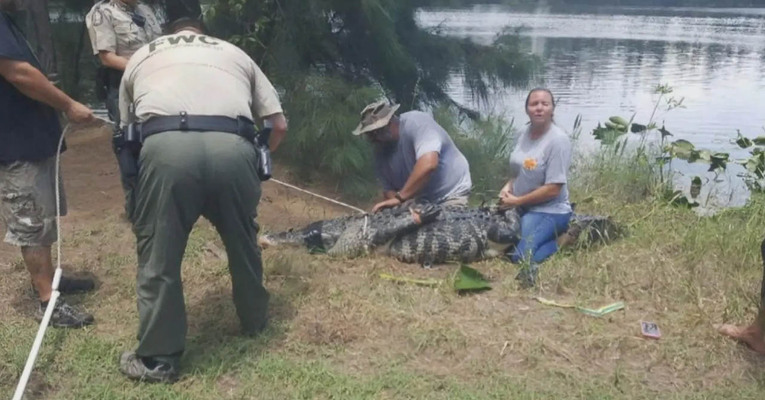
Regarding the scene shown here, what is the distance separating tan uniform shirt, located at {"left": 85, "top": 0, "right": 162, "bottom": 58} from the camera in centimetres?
399

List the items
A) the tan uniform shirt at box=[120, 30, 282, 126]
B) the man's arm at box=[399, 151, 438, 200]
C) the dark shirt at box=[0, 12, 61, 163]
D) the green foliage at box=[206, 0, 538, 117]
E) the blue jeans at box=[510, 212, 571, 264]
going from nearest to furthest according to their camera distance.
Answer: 1. the tan uniform shirt at box=[120, 30, 282, 126]
2. the dark shirt at box=[0, 12, 61, 163]
3. the blue jeans at box=[510, 212, 571, 264]
4. the man's arm at box=[399, 151, 438, 200]
5. the green foliage at box=[206, 0, 538, 117]

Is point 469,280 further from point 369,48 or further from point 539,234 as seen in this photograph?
point 369,48

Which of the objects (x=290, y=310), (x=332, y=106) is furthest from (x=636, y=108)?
(x=290, y=310)

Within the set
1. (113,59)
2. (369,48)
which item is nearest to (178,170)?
(113,59)

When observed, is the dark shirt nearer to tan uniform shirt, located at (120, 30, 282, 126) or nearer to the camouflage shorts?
the camouflage shorts

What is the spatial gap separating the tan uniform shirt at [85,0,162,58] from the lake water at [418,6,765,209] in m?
3.03

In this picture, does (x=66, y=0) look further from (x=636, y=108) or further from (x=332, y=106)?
(x=636, y=108)

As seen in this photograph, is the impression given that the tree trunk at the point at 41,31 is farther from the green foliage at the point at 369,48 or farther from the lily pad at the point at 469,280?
the lily pad at the point at 469,280

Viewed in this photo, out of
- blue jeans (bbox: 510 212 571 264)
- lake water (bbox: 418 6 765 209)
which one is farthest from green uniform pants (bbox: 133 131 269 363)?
lake water (bbox: 418 6 765 209)

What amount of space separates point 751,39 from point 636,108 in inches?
374

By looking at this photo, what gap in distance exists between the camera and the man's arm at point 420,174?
438 cm

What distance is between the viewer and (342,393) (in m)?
2.81

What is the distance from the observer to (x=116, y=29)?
13.2 ft

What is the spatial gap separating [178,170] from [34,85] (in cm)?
86
